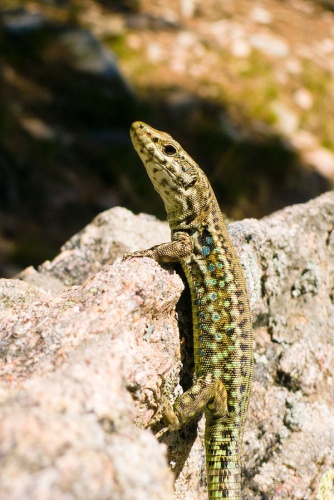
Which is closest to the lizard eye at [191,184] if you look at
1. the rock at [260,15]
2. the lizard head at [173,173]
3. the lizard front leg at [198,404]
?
the lizard head at [173,173]

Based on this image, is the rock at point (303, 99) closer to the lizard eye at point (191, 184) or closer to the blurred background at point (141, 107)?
the blurred background at point (141, 107)

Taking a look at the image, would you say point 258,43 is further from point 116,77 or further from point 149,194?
point 149,194

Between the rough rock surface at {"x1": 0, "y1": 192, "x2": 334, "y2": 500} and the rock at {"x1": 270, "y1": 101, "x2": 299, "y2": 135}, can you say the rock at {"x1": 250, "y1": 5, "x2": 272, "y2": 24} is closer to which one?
the rock at {"x1": 270, "y1": 101, "x2": 299, "y2": 135}

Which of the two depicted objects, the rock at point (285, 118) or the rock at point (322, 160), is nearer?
the rock at point (322, 160)

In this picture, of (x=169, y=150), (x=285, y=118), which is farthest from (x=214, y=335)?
(x=285, y=118)

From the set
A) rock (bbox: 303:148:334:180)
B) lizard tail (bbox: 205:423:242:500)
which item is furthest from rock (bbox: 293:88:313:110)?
lizard tail (bbox: 205:423:242:500)

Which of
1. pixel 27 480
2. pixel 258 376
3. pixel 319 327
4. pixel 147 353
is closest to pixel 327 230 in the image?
pixel 319 327

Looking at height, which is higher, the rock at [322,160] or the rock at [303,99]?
the rock at [303,99]
